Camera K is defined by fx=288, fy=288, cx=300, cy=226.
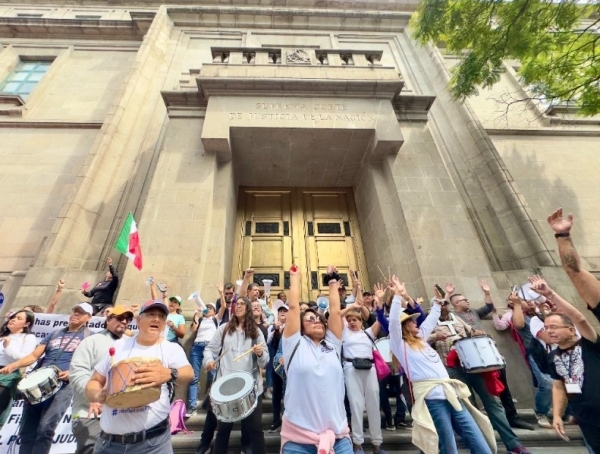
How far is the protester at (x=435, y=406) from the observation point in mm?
3182

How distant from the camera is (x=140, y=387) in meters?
2.23

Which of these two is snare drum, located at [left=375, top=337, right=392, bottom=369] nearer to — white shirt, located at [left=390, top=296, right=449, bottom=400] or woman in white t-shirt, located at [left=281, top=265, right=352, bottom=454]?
white shirt, located at [left=390, top=296, right=449, bottom=400]

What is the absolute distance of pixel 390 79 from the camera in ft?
31.0

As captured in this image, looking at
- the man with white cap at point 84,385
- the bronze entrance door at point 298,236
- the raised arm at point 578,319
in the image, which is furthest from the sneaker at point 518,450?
the bronze entrance door at point 298,236

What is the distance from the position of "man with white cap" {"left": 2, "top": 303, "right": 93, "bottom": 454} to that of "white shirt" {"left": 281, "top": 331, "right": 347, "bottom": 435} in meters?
3.17

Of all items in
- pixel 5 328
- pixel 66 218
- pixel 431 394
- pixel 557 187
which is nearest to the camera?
pixel 431 394

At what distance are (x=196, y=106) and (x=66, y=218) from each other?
512 centimetres

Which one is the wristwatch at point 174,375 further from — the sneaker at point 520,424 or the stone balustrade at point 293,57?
the stone balustrade at point 293,57

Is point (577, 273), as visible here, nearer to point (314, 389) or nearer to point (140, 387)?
point (314, 389)

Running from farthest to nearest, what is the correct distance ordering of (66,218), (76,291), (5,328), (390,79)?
(390,79)
(66,218)
(76,291)
(5,328)

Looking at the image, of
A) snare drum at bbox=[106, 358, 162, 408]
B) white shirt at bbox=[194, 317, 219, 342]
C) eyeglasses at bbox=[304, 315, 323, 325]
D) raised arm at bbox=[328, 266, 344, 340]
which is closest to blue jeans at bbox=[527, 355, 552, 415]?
raised arm at bbox=[328, 266, 344, 340]

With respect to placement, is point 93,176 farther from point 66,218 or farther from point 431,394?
point 431,394

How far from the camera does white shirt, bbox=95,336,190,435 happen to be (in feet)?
7.86

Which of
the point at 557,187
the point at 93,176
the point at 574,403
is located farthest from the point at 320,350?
the point at 557,187
